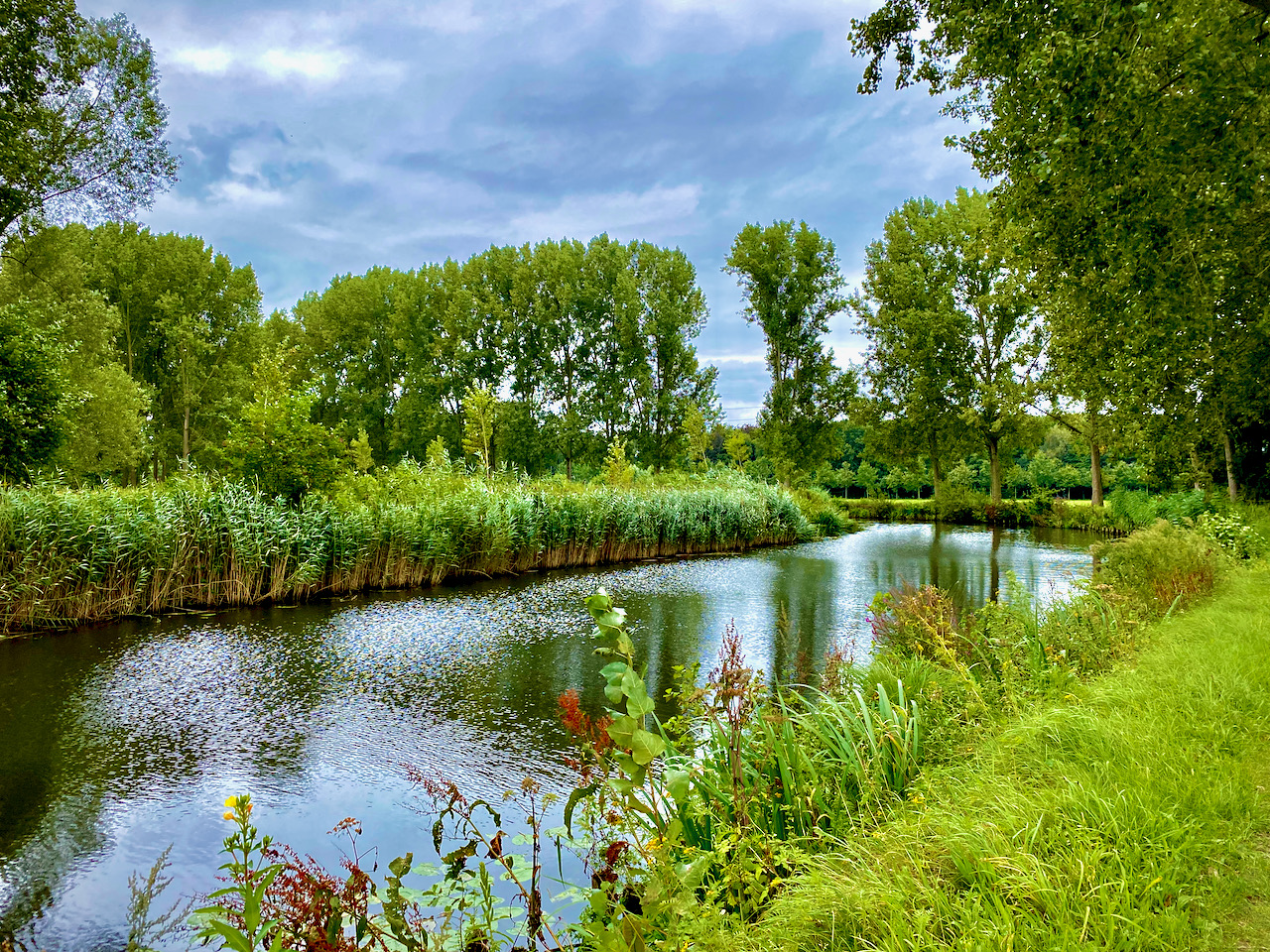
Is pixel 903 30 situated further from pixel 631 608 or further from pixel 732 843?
pixel 732 843

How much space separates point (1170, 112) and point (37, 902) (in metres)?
9.55

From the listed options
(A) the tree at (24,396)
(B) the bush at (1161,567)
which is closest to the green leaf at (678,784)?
(B) the bush at (1161,567)

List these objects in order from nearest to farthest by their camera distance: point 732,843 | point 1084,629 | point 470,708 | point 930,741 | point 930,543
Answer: point 732,843 → point 930,741 → point 1084,629 → point 470,708 → point 930,543

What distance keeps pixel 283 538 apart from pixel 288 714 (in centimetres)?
510

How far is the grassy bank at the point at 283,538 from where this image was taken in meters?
7.91

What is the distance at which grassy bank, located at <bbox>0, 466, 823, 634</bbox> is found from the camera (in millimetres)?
7910

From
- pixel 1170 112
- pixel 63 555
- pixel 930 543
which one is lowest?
pixel 930 543

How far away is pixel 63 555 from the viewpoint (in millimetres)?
7938

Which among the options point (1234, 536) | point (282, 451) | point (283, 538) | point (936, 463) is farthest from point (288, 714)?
point (936, 463)

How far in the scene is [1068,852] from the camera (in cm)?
197

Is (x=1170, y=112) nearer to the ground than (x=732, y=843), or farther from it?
farther from it

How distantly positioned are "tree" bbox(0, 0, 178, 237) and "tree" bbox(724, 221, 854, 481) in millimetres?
24236

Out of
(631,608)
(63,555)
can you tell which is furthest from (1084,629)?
(63,555)

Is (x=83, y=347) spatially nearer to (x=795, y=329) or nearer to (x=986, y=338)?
(x=795, y=329)
